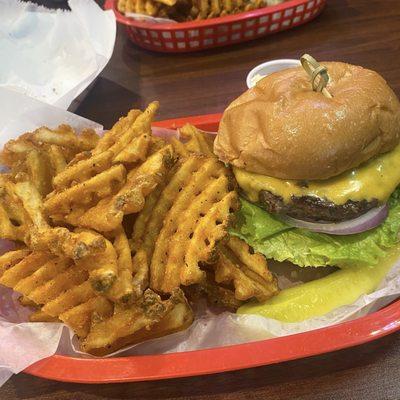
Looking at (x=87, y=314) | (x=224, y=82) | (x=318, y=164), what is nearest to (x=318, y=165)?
(x=318, y=164)

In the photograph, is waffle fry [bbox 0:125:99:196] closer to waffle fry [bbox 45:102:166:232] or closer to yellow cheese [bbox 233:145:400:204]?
waffle fry [bbox 45:102:166:232]

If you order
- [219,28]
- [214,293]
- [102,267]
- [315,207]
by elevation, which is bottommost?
[214,293]

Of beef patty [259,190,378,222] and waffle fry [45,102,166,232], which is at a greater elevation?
waffle fry [45,102,166,232]

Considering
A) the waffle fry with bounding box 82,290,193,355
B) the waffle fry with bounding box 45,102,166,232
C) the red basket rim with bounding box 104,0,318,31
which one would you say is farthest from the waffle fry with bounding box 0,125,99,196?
the red basket rim with bounding box 104,0,318,31

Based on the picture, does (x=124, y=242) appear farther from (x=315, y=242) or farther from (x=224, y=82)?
(x=224, y=82)

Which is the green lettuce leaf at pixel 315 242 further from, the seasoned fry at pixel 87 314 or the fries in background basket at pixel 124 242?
the seasoned fry at pixel 87 314

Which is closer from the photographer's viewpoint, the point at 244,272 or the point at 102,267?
the point at 102,267
